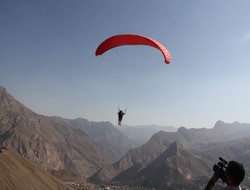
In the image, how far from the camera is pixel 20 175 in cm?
7050

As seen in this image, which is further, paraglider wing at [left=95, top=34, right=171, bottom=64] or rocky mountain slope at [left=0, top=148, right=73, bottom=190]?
rocky mountain slope at [left=0, top=148, right=73, bottom=190]

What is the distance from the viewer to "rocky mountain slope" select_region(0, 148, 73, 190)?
2518 inches

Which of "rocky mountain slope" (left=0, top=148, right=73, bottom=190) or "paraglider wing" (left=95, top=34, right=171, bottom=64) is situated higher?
"paraglider wing" (left=95, top=34, right=171, bottom=64)

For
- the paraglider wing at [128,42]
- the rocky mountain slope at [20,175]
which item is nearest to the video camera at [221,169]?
the paraglider wing at [128,42]

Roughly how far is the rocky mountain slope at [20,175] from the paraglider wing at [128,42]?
48231 mm

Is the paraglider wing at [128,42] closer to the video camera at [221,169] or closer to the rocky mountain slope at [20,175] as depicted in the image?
the video camera at [221,169]

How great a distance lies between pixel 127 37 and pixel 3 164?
60.6 meters

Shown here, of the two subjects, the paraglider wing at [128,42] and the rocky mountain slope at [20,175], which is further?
the rocky mountain slope at [20,175]

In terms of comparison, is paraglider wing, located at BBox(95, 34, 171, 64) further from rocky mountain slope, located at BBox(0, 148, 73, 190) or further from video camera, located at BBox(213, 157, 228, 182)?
rocky mountain slope, located at BBox(0, 148, 73, 190)

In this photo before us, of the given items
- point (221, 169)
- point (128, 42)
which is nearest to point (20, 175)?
point (128, 42)

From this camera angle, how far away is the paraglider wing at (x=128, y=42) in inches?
691

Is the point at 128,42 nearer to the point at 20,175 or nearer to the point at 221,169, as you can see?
the point at 221,169

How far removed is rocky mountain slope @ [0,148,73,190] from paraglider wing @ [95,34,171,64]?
4823cm

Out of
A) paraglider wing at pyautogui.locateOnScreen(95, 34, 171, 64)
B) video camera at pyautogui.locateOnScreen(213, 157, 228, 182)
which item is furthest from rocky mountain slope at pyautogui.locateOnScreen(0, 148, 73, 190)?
video camera at pyautogui.locateOnScreen(213, 157, 228, 182)
